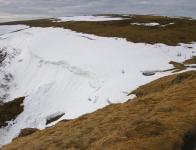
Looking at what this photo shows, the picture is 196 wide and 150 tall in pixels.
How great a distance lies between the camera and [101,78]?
31562 mm

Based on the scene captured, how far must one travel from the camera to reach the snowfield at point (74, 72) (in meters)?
→ 27.6

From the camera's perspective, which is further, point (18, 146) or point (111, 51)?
point (111, 51)

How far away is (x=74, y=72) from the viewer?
3678 cm

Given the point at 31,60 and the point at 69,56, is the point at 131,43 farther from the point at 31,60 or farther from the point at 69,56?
the point at 31,60

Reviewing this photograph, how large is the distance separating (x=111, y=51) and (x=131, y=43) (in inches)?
114

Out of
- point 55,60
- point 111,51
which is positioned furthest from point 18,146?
point 55,60

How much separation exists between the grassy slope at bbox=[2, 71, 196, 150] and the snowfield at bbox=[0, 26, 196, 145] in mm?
7540

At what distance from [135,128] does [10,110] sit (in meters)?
27.0

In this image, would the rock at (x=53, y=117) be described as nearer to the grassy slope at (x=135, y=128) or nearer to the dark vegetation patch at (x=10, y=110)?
the dark vegetation patch at (x=10, y=110)

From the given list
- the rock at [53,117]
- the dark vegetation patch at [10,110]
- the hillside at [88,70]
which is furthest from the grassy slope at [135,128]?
the dark vegetation patch at [10,110]

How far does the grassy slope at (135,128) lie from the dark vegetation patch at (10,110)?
21203 mm

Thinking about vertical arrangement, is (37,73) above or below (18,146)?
below

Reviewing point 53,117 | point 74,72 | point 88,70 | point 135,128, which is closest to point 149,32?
point 74,72

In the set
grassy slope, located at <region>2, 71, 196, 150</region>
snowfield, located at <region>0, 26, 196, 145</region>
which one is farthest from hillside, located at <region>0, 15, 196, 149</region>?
grassy slope, located at <region>2, 71, 196, 150</region>
